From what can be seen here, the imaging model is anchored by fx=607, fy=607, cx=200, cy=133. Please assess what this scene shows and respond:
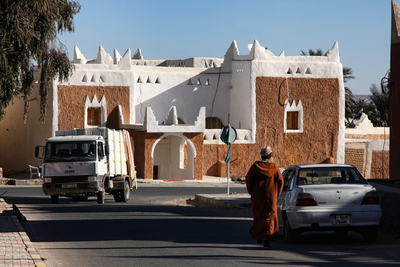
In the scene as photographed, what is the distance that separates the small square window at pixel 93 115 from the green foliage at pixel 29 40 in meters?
14.5

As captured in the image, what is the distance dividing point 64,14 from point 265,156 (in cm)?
1209

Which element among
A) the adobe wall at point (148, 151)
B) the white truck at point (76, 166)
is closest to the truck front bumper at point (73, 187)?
the white truck at point (76, 166)

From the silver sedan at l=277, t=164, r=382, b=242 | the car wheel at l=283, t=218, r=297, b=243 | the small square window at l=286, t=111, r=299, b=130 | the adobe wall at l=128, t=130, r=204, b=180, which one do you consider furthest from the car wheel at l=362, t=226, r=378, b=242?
the small square window at l=286, t=111, r=299, b=130

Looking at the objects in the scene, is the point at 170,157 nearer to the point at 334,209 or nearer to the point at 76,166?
the point at 76,166

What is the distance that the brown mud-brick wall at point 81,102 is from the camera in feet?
116

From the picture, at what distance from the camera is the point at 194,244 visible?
10453mm

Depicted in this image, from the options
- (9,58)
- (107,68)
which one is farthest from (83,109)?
(9,58)

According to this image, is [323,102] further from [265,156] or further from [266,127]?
[265,156]

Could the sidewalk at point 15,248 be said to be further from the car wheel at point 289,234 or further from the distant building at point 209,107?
the distant building at point 209,107

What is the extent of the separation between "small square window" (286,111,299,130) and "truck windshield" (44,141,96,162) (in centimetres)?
2168

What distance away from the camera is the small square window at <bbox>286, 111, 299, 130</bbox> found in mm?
39031

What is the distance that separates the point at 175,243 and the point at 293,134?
94.9ft

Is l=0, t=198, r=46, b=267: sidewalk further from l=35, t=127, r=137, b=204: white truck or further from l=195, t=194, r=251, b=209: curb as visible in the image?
l=195, t=194, r=251, b=209: curb

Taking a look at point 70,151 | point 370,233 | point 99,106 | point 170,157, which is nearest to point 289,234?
point 370,233
